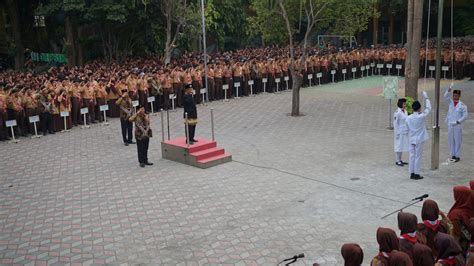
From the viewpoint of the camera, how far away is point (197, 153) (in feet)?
44.4

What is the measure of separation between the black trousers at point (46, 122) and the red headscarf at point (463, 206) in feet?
46.9

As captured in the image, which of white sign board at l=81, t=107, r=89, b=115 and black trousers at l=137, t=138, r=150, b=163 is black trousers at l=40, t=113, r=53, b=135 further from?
black trousers at l=137, t=138, r=150, b=163

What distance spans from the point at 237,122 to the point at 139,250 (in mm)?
10785

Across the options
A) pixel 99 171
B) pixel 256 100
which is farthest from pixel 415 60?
pixel 99 171

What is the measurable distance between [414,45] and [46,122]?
1246 centimetres

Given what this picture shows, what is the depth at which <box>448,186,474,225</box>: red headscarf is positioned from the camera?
23.4ft

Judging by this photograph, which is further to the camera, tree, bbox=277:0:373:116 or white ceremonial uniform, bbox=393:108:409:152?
tree, bbox=277:0:373:116

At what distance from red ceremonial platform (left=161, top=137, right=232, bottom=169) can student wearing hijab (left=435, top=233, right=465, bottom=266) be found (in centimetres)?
791

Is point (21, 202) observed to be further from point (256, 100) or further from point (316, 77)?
point (316, 77)

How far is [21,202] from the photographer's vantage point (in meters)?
11.2

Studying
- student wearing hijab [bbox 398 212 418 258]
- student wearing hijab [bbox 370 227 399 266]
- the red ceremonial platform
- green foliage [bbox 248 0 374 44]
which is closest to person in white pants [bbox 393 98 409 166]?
the red ceremonial platform

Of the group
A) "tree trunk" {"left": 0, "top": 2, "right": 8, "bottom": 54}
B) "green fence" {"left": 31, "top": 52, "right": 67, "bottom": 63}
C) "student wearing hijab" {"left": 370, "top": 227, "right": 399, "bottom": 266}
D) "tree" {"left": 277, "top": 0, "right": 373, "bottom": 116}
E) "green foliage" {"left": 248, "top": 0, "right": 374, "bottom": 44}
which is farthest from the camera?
"green fence" {"left": 31, "top": 52, "right": 67, "bottom": 63}

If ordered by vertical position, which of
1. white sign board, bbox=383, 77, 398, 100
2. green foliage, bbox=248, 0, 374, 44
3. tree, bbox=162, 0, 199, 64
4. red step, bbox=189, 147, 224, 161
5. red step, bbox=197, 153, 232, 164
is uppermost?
tree, bbox=162, 0, 199, 64

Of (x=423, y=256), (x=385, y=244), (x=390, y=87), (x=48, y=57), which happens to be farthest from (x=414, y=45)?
(x=48, y=57)
